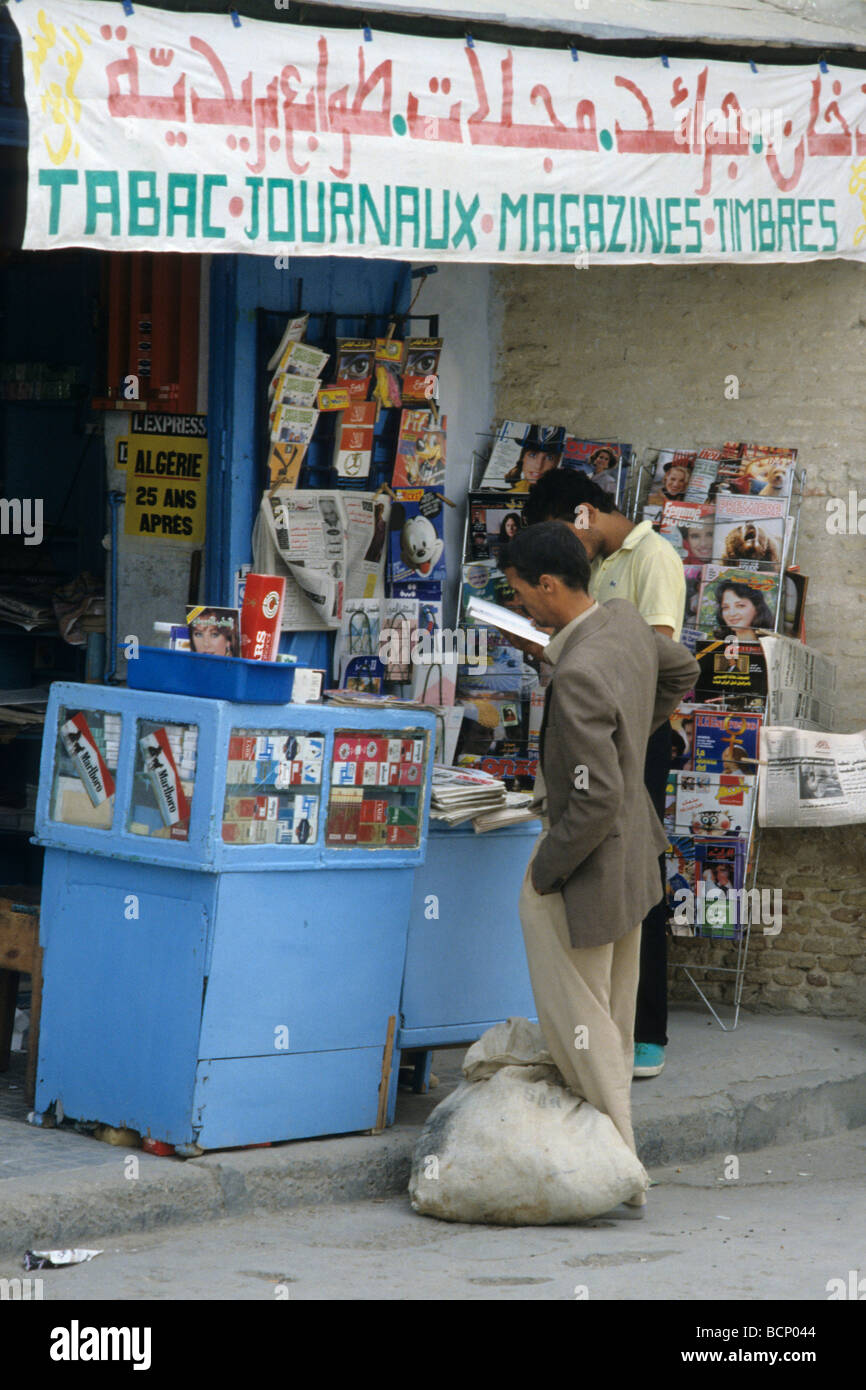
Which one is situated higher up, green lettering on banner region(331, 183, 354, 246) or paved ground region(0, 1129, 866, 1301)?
green lettering on banner region(331, 183, 354, 246)

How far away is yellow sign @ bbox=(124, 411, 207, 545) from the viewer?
22.2ft

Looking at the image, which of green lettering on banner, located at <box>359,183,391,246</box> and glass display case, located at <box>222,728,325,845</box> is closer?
glass display case, located at <box>222,728,325,845</box>

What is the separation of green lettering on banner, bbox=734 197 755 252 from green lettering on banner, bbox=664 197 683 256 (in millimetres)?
280

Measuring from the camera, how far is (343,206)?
5500 millimetres

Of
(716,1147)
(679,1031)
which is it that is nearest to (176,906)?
(716,1147)

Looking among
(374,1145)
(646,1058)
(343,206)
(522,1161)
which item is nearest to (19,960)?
(374,1145)

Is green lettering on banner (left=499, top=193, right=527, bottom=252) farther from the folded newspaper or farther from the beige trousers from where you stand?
the folded newspaper

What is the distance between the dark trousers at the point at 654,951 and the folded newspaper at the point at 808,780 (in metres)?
0.88

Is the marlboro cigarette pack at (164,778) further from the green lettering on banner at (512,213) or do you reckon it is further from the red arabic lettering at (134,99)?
the green lettering on banner at (512,213)

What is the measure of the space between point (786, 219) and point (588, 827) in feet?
9.38

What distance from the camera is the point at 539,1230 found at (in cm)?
493

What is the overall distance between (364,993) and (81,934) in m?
0.83

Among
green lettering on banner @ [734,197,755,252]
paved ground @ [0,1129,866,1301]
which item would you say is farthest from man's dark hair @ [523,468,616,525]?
paved ground @ [0,1129,866,1301]
